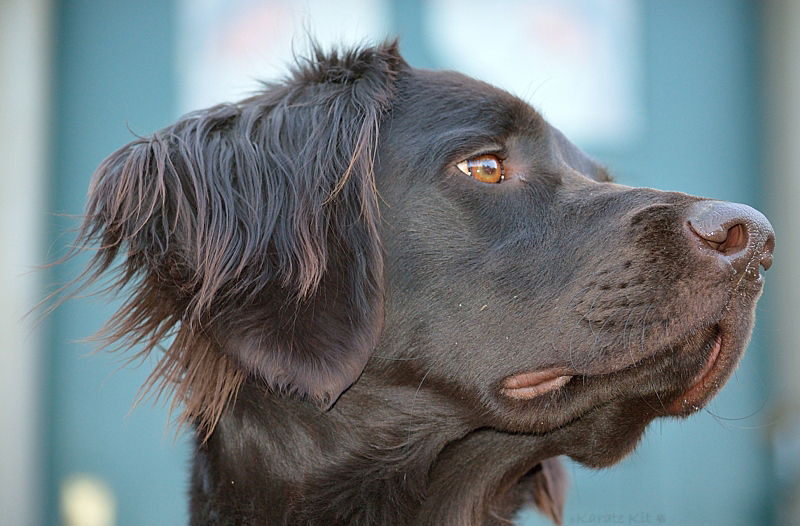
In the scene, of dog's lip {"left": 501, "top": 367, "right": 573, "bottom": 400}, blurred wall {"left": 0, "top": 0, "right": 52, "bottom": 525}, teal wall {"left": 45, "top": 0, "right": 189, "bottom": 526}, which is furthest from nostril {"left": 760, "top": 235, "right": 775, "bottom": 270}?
blurred wall {"left": 0, "top": 0, "right": 52, "bottom": 525}

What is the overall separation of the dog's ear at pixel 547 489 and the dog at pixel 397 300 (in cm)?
43

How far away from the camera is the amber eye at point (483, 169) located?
2.10 metres

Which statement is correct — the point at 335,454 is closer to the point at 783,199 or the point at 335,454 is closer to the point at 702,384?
the point at 702,384

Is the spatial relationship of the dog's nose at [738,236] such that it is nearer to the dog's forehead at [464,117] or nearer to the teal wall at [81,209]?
the dog's forehead at [464,117]

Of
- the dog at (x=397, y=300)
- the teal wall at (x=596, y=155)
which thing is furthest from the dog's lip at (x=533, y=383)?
the teal wall at (x=596, y=155)

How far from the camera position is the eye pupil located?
210 cm

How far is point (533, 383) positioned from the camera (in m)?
1.92

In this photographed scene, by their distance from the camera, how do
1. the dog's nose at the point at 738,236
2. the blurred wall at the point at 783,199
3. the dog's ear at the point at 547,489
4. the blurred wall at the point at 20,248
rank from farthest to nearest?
the blurred wall at the point at 783,199 → the blurred wall at the point at 20,248 → the dog's ear at the point at 547,489 → the dog's nose at the point at 738,236

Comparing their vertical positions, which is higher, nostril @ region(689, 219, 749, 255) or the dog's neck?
nostril @ region(689, 219, 749, 255)

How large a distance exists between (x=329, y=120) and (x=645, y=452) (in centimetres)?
440

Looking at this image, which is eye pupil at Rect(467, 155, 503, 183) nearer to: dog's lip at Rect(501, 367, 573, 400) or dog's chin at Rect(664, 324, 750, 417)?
dog's lip at Rect(501, 367, 573, 400)

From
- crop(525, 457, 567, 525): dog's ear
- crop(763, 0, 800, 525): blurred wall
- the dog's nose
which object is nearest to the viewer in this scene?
the dog's nose

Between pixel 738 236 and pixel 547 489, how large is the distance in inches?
50.9

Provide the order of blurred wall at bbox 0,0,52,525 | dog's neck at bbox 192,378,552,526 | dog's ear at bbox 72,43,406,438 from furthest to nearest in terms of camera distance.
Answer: blurred wall at bbox 0,0,52,525 < dog's neck at bbox 192,378,552,526 < dog's ear at bbox 72,43,406,438
